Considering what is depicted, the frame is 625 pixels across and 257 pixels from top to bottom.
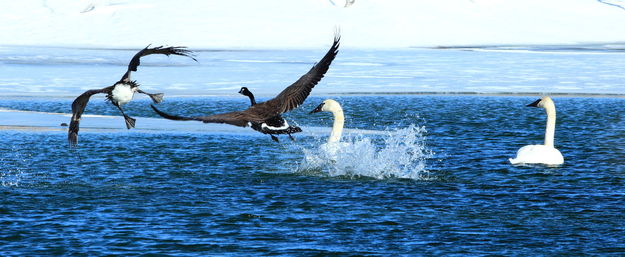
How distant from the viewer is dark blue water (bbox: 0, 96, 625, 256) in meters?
10.6

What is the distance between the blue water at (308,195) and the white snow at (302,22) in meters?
39.9

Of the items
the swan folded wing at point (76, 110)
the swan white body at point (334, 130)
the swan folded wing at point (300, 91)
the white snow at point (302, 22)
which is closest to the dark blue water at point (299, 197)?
the swan white body at point (334, 130)

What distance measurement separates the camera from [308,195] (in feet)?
44.4

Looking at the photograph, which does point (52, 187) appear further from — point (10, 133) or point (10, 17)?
point (10, 17)

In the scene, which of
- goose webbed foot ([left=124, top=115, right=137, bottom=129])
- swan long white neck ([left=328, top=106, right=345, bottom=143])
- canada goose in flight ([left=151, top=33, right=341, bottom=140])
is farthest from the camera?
swan long white neck ([left=328, top=106, right=345, bottom=143])

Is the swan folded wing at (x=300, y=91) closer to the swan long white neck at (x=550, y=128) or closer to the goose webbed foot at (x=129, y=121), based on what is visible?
the goose webbed foot at (x=129, y=121)

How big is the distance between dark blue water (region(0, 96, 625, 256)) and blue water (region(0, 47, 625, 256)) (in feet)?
0.08

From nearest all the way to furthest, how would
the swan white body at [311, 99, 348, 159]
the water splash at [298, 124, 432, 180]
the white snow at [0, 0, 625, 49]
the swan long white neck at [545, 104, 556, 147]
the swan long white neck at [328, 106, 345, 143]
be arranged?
the water splash at [298, 124, 432, 180] < the swan white body at [311, 99, 348, 159] < the swan long white neck at [545, 104, 556, 147] < the swan long white neck at [328, 106, 345, 143] < the white snow at [0, 0, 625, 49]

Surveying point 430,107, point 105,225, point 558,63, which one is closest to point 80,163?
point 105,225

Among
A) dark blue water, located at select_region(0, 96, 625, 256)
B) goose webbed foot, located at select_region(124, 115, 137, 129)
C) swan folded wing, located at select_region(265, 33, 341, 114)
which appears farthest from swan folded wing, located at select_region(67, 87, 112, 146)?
swan folded wing, located at select_region(265, 33, 341, 114)

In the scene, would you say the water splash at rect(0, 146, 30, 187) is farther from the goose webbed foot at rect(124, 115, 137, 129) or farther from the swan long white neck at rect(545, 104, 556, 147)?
the swan long white neck at rect(545, 104, 556, 147)

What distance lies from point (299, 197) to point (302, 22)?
183 feet

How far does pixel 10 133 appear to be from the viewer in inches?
810

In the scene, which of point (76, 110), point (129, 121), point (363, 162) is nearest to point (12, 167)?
point (129, 121)
